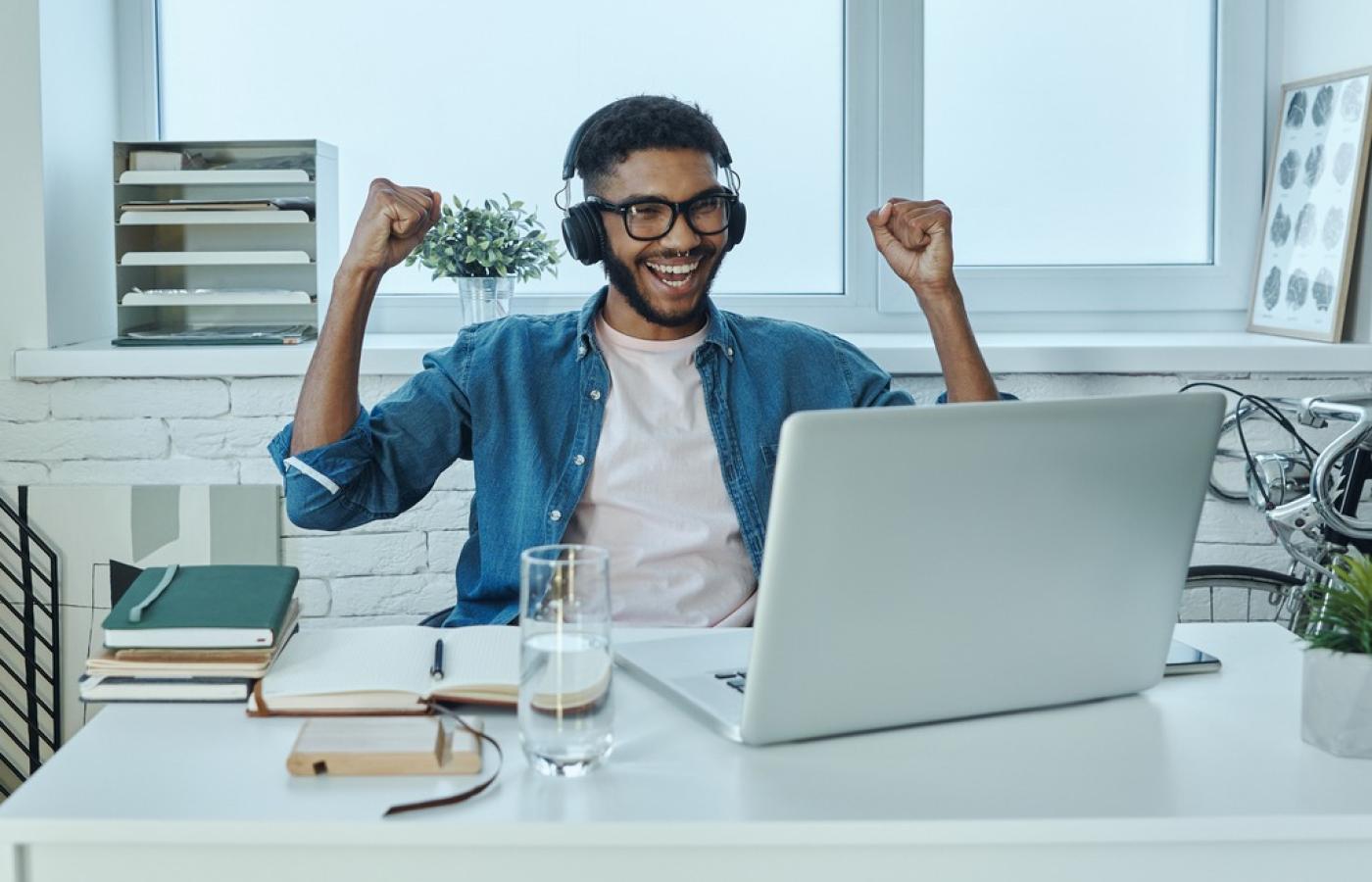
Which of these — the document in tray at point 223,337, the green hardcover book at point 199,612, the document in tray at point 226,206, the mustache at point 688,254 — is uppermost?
the document in tray at point 226,206

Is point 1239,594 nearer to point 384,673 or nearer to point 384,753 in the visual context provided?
point 384,673

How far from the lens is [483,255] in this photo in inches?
92.0

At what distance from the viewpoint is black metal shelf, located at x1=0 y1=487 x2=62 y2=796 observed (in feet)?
7.54

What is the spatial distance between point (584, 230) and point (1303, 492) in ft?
3.59

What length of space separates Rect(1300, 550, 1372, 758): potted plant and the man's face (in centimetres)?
99

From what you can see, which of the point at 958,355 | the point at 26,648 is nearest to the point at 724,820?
the point at 958,355

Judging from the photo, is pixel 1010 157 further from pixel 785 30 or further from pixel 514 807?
pixel 514 807

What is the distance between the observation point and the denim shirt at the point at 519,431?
1784 millimetres

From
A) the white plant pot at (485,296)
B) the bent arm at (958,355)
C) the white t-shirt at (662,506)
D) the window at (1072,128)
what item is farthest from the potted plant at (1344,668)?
the window at (1072,128)

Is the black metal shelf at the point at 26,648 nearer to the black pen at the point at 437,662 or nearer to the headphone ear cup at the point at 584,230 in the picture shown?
the headphone ear cup at the point at 584,230

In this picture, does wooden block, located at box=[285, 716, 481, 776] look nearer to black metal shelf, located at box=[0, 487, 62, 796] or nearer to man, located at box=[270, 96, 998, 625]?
man, located at box=[270, 96, 998, 625]

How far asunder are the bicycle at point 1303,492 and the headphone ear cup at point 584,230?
0.89 metres

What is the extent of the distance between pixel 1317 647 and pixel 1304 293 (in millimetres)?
1543

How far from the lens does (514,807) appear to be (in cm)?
→ 95
